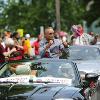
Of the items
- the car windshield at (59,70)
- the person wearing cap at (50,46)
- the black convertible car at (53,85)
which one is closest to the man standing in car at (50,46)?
the person wearing cap at (50,46)

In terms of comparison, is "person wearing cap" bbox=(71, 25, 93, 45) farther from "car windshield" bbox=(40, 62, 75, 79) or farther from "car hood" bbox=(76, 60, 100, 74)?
"car windshield" bbox=(40, 62, 75, 79)

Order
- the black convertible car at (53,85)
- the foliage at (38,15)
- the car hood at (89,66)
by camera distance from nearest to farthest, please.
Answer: the black convertible car at (53,85)
the car hood at (89,66)
the foliage at (38,15)

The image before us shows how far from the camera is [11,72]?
1111 cm

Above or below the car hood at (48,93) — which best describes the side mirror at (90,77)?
above

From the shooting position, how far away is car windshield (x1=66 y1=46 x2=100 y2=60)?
1691 cm

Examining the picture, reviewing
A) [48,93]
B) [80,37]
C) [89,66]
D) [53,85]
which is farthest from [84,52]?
[48,93]

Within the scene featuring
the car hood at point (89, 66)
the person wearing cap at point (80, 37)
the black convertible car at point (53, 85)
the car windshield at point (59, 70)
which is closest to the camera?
the black convertible car at point (53, 85)

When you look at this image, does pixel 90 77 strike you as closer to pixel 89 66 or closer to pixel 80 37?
→ pixel 89 66

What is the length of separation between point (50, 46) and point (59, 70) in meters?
4.07

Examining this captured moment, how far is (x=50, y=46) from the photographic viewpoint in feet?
49.0

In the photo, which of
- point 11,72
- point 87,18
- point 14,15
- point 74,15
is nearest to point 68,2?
point 74,15

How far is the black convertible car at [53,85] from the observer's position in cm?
937

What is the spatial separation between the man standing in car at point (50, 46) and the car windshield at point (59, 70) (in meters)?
3.36

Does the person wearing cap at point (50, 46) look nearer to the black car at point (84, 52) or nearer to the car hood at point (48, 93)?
the black car at point (84, 52)
